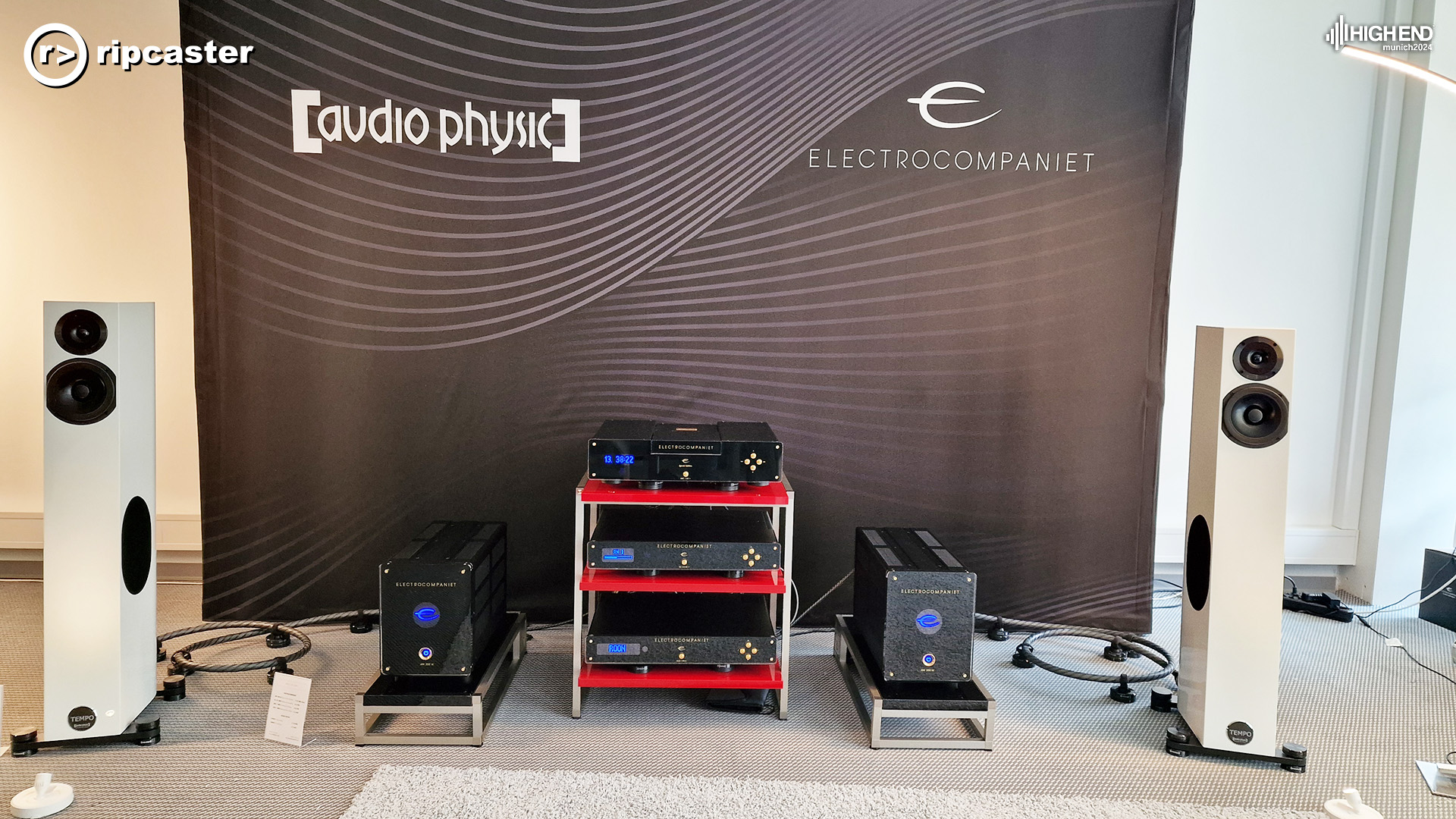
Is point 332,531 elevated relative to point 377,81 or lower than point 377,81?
lower

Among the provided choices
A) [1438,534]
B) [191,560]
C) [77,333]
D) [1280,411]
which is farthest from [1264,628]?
[191,560]

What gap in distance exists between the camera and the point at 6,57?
3.04 m

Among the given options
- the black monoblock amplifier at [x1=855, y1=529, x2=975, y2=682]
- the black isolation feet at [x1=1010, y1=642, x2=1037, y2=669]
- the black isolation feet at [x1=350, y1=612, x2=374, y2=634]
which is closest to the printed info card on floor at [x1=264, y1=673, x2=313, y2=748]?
the black isolation feet at [x1=350, y1=612, x2=374, y2=634]

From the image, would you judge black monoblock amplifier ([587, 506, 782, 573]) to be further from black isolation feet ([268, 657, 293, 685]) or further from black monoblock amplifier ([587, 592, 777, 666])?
black isolation feet ([268, 657, 293, 685])

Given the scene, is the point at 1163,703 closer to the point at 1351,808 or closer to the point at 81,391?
the point at 1351,808

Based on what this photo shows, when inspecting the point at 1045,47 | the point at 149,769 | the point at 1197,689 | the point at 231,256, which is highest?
the point at 1045,47

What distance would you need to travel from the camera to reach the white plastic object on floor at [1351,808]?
1.85 metres

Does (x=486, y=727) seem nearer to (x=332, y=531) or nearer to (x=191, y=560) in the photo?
(x=332, y=531)

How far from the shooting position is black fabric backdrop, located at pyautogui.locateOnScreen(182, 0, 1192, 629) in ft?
9.43

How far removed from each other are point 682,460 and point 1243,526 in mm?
1278

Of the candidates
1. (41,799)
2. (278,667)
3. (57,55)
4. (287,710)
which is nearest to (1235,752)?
(287,710)

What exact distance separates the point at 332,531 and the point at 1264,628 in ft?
8.56

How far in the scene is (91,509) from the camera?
→ 6.75 feet

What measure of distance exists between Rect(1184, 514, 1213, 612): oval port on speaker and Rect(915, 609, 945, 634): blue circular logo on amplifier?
1.87 ft
